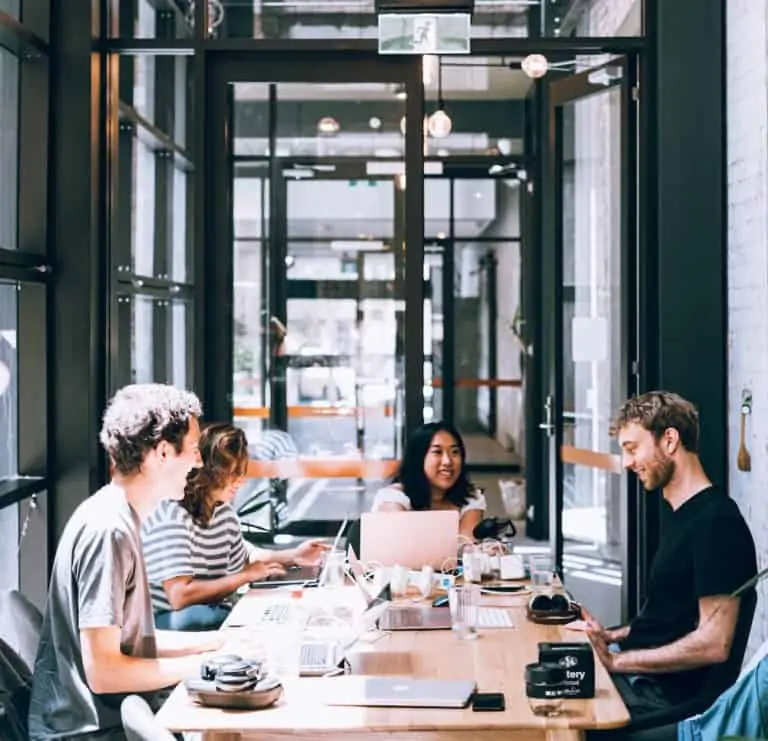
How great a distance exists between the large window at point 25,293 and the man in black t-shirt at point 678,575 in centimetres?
225

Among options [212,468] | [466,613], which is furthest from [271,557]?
[466,613]

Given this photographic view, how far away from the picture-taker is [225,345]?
195 inches

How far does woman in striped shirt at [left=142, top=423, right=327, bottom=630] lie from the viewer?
372 centimetres

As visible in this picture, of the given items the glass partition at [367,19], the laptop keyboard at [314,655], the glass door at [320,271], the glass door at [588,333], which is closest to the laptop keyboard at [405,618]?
the laptop keyboard at [314,655]

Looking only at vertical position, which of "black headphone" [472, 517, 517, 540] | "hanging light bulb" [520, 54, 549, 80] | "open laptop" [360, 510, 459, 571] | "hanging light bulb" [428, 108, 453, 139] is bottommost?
"black headphone" [472, 517, 517, 540]

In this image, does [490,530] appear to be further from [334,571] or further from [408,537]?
[334,571]

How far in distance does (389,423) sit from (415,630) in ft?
7.05

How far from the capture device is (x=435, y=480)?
4.52 m

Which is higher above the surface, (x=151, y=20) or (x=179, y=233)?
(x=151, y=20)

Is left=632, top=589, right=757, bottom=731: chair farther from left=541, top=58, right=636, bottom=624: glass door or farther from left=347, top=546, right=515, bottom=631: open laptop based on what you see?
left=541, top=58, right=636, bottom=624: glass door

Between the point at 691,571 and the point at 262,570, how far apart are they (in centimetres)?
146

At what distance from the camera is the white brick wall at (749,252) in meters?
4.15

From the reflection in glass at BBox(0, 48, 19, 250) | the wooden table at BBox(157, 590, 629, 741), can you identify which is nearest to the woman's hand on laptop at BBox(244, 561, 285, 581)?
the wooden table at BBox(157, 590, 629, 741)

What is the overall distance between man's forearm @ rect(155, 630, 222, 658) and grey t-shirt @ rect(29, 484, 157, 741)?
268mm
